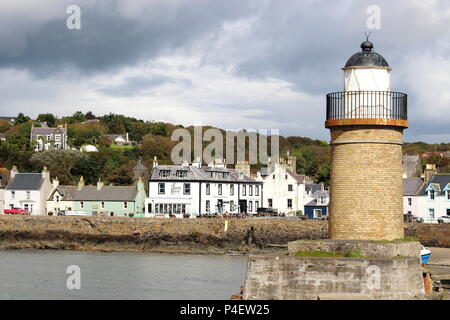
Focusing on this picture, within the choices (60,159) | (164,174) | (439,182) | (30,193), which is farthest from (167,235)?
(60,159)

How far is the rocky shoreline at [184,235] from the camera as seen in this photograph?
49.0m

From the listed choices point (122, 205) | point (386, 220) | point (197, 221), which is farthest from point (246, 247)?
point (386, 220)

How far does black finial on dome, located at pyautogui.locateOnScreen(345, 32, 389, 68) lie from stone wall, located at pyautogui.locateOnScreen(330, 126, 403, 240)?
1534 millimetres

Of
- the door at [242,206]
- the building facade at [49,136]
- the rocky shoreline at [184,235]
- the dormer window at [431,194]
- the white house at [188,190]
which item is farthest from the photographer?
the building facade at [49,136]

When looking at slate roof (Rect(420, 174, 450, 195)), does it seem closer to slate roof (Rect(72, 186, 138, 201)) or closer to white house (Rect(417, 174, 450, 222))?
white house (Rect(417, 174, 450, 222))

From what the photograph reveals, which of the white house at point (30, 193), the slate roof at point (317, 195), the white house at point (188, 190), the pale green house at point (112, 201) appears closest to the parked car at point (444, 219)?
the slate roof at point (317, 195)

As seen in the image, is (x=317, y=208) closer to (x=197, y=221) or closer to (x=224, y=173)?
(x=224, y=173)

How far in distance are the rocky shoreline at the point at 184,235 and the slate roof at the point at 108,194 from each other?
10149mm

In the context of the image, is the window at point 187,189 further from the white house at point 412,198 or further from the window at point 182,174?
the white house at point 412,198

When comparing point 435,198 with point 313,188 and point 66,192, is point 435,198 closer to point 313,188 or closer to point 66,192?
point 313,188

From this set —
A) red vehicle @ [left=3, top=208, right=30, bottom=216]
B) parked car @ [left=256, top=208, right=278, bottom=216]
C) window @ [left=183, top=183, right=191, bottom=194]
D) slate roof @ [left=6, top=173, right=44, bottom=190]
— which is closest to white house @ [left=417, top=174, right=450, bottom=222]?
parked car @ [left=256, top=208, right=278, bottom=216]

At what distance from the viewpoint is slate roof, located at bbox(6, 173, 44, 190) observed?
65.0 metres

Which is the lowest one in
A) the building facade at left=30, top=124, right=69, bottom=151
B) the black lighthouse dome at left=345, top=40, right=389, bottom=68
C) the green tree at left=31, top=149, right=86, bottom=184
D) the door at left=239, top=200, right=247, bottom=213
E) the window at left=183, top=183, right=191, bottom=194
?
the door at left=239, top=200, right=247, bottom=213
